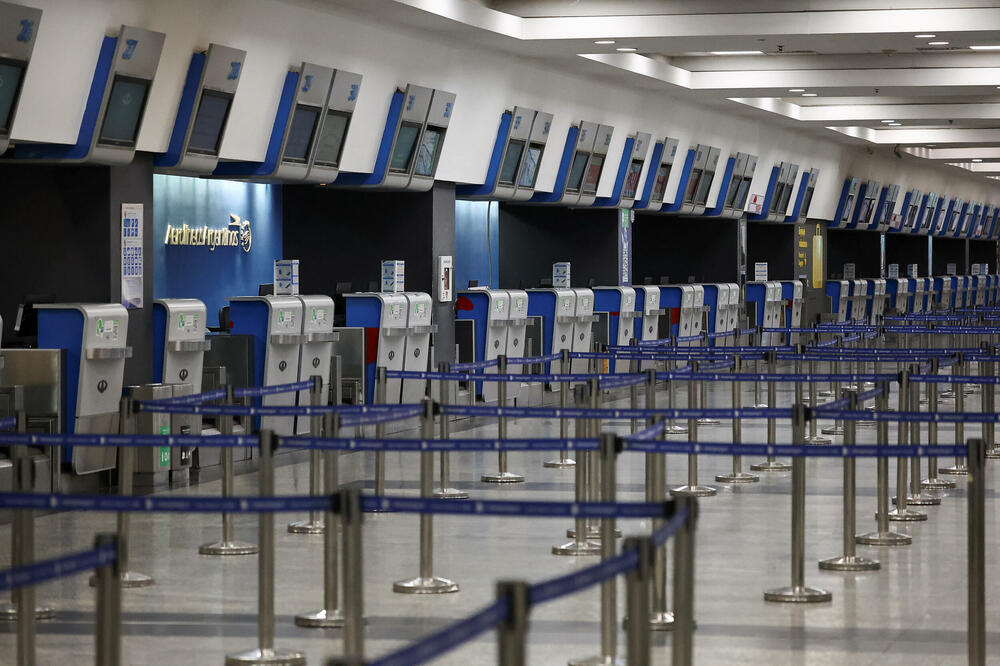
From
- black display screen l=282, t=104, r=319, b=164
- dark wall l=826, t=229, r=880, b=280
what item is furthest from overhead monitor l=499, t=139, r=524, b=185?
dark wall l=826, t=229, r=880, b=280

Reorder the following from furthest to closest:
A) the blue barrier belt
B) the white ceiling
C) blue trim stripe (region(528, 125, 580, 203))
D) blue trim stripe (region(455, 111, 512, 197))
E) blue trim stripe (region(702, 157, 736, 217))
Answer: blue trim stripe (region(702, 157, 736, 217))
blue trim stripe (region(528, 125, 580, 203))
blue trim stripe (region(455, 111, 512, 197))
the white ceiling
the blue barrier belt

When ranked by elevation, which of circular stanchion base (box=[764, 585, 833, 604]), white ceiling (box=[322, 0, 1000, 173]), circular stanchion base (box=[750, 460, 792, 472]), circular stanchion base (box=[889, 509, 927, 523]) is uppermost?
white ceiling (box=[322, 0, 1000, 173])

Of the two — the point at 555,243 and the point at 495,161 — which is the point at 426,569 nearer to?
the point at 495,161

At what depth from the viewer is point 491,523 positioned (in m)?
9.59

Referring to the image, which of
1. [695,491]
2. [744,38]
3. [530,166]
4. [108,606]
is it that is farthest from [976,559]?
[530,166]

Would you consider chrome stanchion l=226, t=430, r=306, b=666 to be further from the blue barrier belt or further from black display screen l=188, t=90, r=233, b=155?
black display screen l=188, t=90, r=233, b=155

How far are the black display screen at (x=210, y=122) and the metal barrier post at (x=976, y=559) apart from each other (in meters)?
7.89

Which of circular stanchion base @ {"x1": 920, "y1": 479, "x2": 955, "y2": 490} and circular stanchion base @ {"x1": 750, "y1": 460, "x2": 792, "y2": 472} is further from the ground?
circular stanchion base @ {"x1": 750, "y1": 460, "x2": 792, "y2": 472}

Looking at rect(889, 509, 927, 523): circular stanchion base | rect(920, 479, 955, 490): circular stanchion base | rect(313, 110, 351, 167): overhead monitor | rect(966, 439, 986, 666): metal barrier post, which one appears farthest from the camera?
rect(313, 110, 351, 167): overhead monitor

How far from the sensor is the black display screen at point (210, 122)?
12180mm

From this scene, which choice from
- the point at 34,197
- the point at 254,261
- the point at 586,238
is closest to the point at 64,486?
the point at 34,197

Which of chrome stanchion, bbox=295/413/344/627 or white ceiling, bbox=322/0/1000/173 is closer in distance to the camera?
chrome stanchion, bbox=295/413/344/627

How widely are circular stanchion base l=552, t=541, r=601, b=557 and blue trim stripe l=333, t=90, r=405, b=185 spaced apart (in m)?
7.42

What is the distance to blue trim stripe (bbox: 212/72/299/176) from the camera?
1343cm
